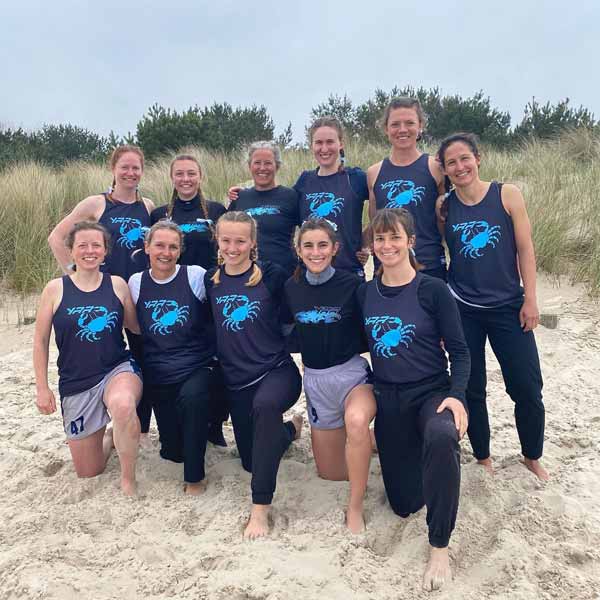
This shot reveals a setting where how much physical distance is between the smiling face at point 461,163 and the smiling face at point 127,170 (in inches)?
84.1

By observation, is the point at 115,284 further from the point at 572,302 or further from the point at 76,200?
the point at 76,200

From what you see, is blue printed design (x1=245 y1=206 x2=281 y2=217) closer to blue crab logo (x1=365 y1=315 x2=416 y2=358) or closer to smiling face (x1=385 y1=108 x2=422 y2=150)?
smiling face (x1=385 y1=108 x2=422 y2=150)

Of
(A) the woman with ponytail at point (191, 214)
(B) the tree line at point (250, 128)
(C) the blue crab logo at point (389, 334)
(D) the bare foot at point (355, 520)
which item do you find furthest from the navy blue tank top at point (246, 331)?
(B) the tree line at point (250, 128)

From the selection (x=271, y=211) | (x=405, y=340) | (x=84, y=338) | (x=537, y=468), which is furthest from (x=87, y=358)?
(x=537, y=468)

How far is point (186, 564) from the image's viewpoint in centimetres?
261

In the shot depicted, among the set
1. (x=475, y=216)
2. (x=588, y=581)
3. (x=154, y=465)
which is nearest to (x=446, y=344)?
(x=475, y=216)

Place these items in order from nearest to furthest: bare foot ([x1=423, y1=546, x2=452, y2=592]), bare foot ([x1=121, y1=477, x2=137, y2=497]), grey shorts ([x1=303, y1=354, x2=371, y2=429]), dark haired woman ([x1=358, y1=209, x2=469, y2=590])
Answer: bare foot ([x1=423, y1=546, x2=452, y2=592]) → dark haired woman ([x1=358, y1=209, x2=469, y2=590]) → grey shorts ([x1=303, y1=354, x2=371, y2=429]) → bare foot ([x1=121, y1=477, x2=137, y2=497])

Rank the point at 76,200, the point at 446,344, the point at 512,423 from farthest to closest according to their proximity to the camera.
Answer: the point at 76,200, the point at 512,423, the point at 446,344

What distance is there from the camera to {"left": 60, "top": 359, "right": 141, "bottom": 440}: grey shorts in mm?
3303

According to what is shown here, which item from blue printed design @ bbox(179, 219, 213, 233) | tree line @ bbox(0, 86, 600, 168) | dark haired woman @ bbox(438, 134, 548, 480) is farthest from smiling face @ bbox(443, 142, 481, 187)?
tree line @ bbox(0, 86, 600, 168)

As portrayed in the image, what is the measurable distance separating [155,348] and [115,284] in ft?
1.51

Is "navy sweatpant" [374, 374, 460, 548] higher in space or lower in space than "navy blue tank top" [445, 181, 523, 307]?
lower

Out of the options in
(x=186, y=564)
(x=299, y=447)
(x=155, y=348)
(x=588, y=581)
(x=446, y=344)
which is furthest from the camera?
(x=299, y=447)

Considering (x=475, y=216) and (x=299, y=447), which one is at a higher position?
(x=475, y=216)
